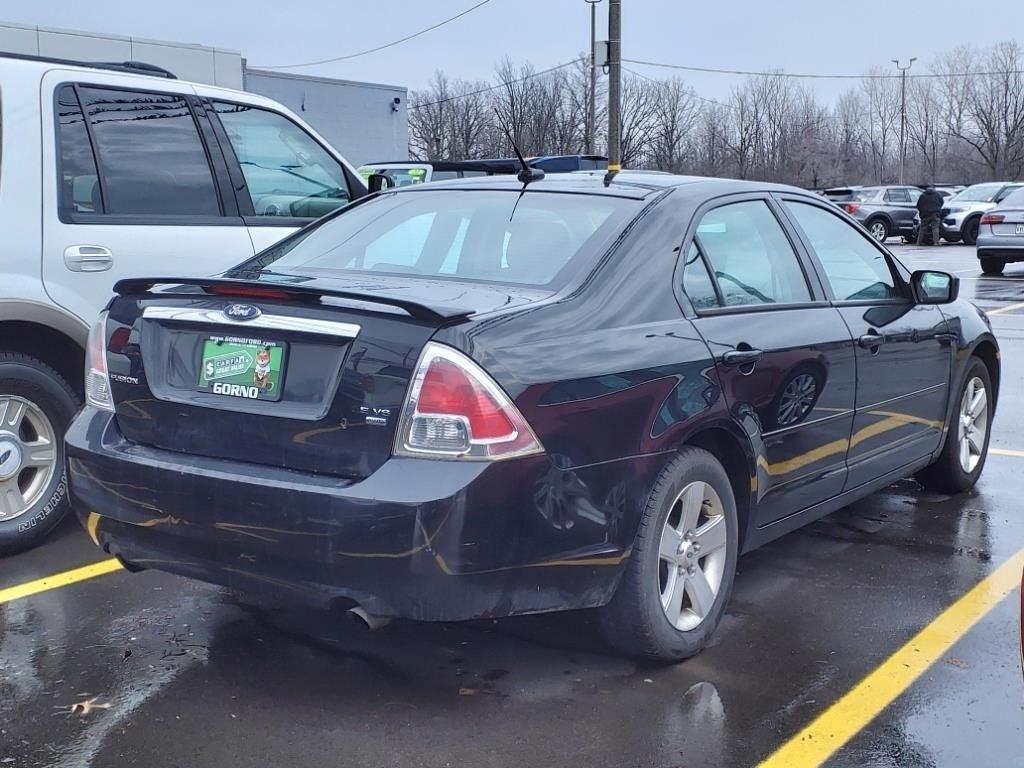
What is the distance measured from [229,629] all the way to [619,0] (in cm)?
2035

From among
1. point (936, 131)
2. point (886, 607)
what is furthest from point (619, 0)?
point (936, 131)

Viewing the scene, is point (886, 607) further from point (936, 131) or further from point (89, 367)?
point (936, 131)

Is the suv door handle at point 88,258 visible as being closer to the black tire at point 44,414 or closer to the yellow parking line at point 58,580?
the black tire at point 44,414

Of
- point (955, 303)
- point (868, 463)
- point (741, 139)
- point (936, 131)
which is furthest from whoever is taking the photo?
point (936, 131)

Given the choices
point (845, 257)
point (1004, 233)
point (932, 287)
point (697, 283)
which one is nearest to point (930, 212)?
point (1004, 233)

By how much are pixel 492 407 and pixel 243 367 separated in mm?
766

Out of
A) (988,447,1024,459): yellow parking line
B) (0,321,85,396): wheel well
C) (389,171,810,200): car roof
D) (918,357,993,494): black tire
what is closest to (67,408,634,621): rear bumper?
(389,171,810,200): car roof

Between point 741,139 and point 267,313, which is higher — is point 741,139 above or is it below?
above

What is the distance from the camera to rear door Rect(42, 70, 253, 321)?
15.6ft

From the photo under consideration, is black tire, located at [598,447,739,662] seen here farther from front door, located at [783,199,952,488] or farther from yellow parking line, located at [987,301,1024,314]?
yellow parking line, located at [987,301,1024,314]

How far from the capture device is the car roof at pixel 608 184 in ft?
13.4

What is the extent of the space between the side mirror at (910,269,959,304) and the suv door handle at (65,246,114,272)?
11.6 feet

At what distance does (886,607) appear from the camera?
13.9 feet

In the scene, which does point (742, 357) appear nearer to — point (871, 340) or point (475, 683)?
point (871, 340)
